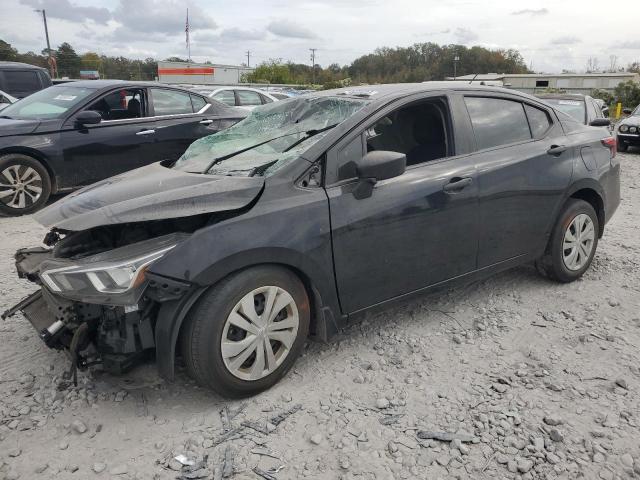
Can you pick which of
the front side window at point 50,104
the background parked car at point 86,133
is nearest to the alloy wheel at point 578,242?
the background parked car at point 86,133

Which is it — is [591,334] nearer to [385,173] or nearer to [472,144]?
[472,144]

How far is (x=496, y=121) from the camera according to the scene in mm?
3943

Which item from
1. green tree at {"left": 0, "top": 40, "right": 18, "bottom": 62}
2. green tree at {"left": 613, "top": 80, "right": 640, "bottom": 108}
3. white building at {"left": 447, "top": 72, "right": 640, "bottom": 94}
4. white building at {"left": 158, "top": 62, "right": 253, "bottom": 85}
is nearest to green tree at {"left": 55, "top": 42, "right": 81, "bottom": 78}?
green tree at {"left": 0, "top": 40, "right": 18, "bottom": 62}

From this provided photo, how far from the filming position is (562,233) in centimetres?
425

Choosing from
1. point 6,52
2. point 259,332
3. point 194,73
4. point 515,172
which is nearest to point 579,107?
point 515,172

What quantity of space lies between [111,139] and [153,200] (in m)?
4.53

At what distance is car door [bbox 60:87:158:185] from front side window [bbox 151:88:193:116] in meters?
0.14

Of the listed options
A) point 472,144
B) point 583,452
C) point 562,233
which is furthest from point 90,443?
point 562,233

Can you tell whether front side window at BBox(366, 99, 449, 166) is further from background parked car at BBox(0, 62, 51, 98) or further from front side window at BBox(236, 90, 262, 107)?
background parked car at BBox(0, 62, 51, 98)

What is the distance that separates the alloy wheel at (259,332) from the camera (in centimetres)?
275

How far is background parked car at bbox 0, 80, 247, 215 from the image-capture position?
21.5ft

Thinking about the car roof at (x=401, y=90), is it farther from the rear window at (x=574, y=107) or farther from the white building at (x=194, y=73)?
the white building at (x=194, y=73)

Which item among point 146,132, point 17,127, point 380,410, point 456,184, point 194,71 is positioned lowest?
point 380,410

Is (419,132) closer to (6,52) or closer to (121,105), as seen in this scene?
(121,105)
